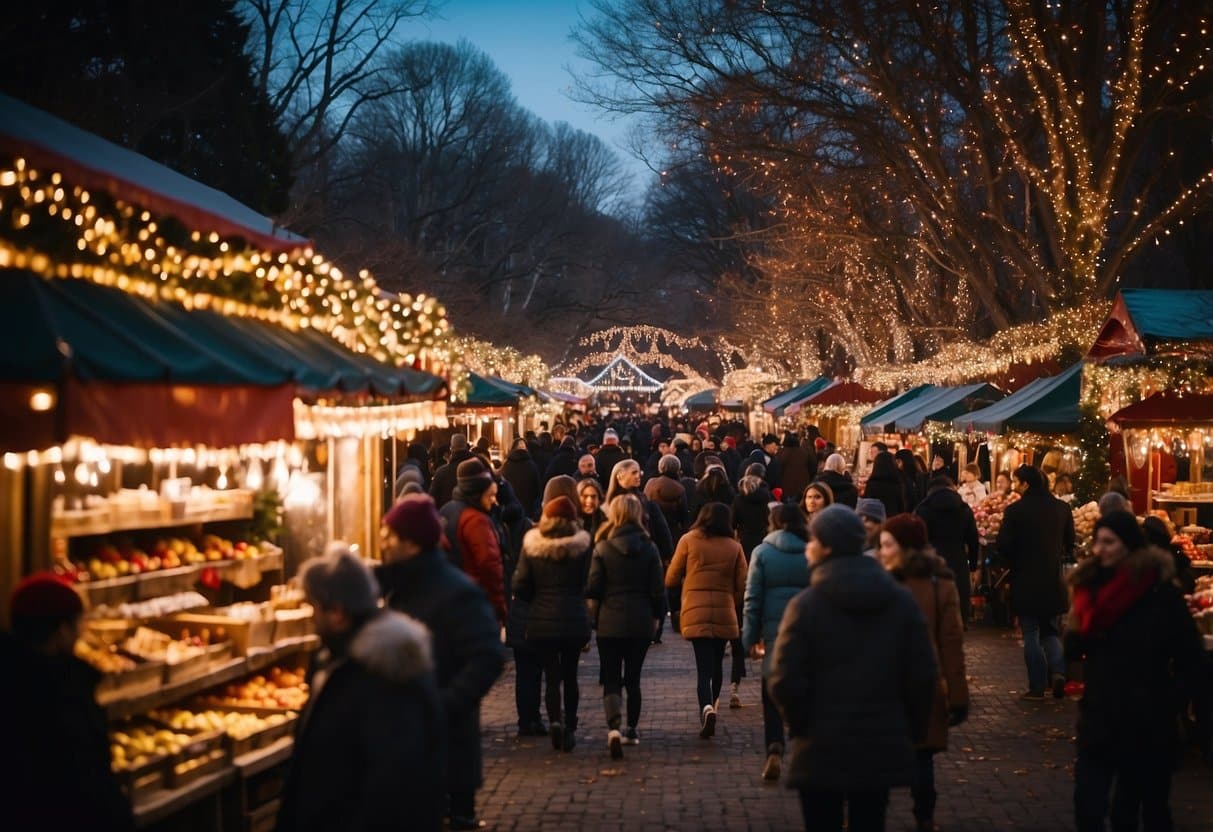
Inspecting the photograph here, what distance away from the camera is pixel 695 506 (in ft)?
53.0

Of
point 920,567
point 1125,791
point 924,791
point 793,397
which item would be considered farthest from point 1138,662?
point 793,397

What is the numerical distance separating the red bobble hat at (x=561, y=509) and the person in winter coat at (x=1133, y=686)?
398 cm

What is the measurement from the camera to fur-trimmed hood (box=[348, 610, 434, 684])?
4.32 m

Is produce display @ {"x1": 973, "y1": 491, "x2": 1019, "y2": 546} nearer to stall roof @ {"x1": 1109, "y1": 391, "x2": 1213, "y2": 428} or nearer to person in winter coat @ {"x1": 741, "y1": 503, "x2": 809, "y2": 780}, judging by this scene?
stall roof @ {"x1": 1109, "y1": 391, "x2": 1213, "y2": 428}

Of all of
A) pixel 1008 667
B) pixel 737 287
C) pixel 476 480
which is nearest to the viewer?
pixel 476 480

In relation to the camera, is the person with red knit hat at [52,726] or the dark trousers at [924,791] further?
the dark trousers at [924,791]

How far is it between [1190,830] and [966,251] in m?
15.7

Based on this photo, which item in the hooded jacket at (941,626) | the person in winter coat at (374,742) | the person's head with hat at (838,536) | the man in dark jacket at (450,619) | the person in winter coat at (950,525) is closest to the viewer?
the person in winter coat at (374,742)

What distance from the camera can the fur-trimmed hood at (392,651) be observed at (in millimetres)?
4324

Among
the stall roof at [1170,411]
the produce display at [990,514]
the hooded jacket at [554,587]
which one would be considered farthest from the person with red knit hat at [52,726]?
the produce display at [990,514]

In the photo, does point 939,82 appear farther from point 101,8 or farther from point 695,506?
point 101,8

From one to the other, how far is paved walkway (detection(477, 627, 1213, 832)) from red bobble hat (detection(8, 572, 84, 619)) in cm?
361

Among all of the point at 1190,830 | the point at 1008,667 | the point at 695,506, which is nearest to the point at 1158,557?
the point at 1190,830

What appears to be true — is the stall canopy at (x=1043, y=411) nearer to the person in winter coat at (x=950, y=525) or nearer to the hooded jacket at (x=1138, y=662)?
the person in winter coat at (x=950, y=525)
